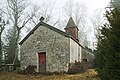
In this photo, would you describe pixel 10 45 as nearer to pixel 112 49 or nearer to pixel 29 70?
pixel 29 70

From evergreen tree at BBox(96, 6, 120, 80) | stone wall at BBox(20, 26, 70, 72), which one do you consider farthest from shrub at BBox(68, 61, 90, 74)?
evergreen tree at BBox(96, 6, 120, 80)

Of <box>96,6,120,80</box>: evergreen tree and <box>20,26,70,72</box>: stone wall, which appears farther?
<box>20,26,70,72</box>: stone wall

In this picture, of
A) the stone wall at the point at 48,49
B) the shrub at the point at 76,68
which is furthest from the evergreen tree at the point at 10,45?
the shrub at the point at 76,68

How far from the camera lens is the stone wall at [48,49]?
2402cm

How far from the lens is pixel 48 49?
25016mm

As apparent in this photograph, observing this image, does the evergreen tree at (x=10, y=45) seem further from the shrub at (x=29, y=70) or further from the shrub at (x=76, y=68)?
the shrub at (x=76, y=68)

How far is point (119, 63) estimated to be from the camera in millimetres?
6758

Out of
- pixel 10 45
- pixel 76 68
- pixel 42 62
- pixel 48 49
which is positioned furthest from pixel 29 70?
pixel 10 45

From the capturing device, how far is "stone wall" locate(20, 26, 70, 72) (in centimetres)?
2402

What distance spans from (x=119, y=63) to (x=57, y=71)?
17.6 m

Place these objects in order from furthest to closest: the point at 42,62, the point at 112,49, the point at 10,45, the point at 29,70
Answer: the point at 10,45 → the point at 42,62 → the point at 29,70 → the point at 112,49

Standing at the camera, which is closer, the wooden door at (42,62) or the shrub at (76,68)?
the shrub at (76,68)

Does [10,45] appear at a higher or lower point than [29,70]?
higher

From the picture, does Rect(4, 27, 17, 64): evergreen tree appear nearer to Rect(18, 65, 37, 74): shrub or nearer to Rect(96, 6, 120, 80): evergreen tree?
Rect(18, 65, 37, 74): shrub
